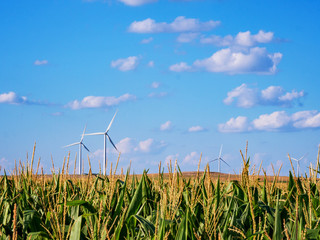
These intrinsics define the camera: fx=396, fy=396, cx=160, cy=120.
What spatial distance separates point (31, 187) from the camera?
5.54 meters

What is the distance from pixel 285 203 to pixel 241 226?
745mm

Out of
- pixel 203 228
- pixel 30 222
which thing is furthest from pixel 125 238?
pixel 30 222

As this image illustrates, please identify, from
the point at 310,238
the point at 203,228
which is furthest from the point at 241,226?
the point at 310,238

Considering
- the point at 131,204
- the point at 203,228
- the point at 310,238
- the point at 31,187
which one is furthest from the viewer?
the point at 31,187

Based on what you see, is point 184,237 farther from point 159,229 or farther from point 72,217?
point 72,217

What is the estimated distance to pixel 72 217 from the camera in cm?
411

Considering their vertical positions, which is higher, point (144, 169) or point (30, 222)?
point (144, 169)

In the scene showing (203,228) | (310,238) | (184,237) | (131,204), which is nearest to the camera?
(184,237)

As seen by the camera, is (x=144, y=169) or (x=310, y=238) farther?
(x=144, y=169)

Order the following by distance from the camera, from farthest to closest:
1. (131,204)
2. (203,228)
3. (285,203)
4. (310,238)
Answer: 1. (285,203)
2. (131,204)
3. (203,228)
4. (310,238)

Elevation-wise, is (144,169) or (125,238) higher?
(144,169)

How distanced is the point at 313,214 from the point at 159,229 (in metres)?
2.14

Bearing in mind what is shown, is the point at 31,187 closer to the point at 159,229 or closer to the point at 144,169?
the point at 144,169

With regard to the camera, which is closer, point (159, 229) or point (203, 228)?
point (159, 229)
